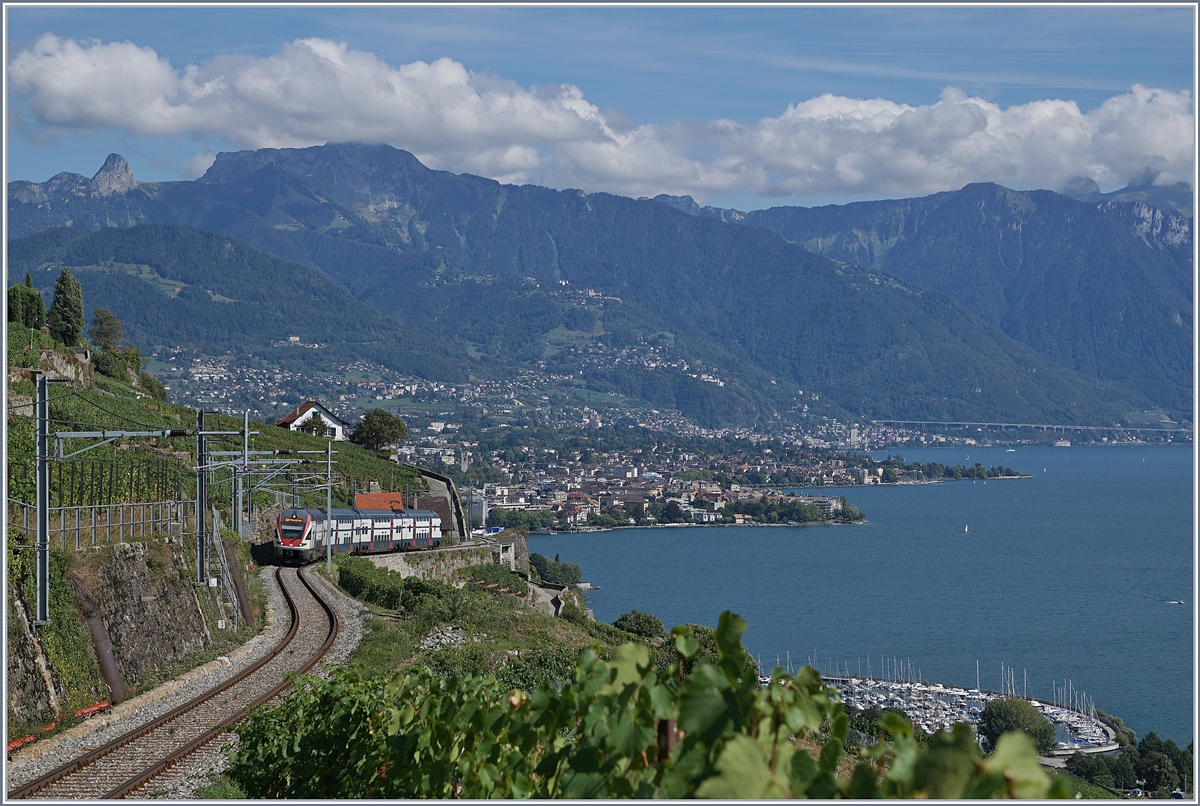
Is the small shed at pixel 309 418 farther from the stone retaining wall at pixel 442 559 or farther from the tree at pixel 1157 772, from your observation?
the tree at pixel 1157 772

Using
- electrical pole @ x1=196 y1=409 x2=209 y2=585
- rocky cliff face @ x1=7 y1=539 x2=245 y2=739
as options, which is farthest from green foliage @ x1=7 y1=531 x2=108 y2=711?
electrical pole @ x1=196 y1=409 x2=209 y2=585

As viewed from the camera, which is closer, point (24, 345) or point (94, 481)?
point (94, 481)

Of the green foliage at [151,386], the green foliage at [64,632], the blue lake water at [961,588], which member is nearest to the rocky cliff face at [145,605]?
the green foliage at [64,632]

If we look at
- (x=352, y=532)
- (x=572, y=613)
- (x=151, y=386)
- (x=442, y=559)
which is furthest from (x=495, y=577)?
(x=151, y=386)

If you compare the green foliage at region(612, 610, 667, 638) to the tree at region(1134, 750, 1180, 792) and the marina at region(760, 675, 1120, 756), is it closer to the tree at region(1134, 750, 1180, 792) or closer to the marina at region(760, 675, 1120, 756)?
the marina at region(760, 675, 1120, 756)

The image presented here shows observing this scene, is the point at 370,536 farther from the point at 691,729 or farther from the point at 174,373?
the point at 174,373

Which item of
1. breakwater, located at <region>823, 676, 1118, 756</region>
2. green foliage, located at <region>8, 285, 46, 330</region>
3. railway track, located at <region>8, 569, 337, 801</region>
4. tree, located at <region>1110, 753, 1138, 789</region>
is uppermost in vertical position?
green foliage, located at <region>8, 285, 46, 330</region>

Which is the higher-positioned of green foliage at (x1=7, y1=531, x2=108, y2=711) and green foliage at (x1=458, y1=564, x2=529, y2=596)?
green foliage at (x1=7, y1=531, x2=108, y2=711)

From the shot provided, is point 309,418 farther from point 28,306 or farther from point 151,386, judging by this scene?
point 28,306
